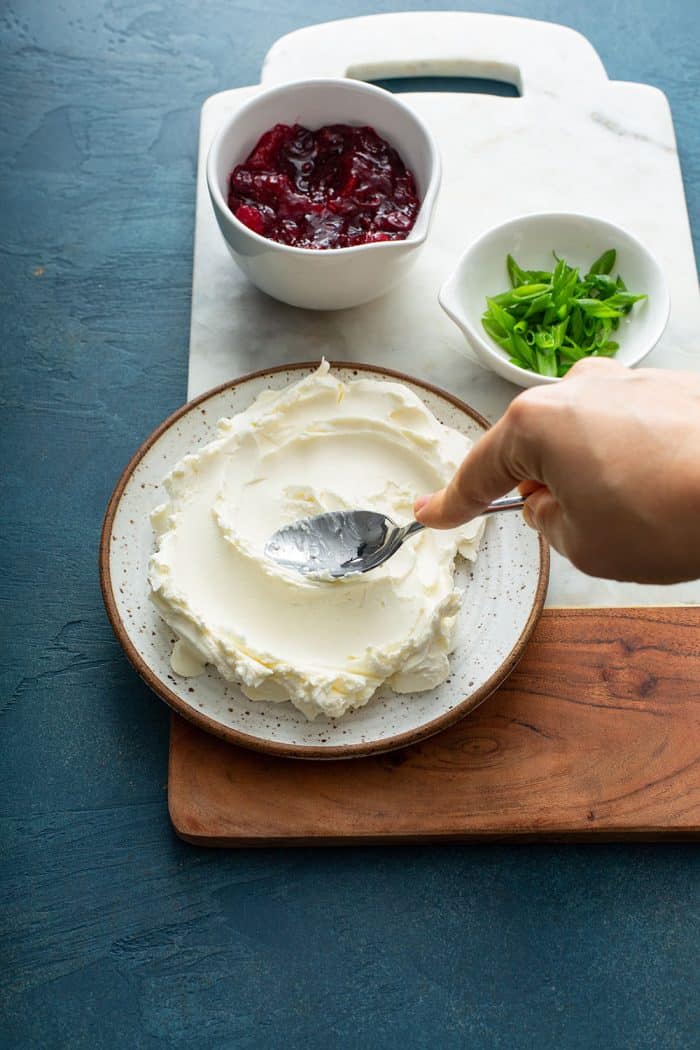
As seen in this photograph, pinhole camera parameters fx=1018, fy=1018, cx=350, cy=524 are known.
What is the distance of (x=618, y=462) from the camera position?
1.03 m

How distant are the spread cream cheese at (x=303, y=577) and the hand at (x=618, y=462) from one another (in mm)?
466

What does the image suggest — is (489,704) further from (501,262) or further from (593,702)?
(501,262)

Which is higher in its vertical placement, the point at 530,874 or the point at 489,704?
the point at 489,704

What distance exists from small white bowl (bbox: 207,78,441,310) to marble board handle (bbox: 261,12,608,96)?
1.14 ft

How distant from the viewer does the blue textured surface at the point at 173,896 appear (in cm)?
157

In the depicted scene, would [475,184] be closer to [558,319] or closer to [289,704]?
[558,319]

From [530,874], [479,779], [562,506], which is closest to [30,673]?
[479,779]

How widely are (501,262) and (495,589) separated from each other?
70 cm

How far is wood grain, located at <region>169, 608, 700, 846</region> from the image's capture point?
159 cm

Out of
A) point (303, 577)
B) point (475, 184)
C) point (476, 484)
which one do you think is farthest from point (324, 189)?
point (476, 484)

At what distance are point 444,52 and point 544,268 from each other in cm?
64

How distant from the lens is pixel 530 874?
1.65 meters

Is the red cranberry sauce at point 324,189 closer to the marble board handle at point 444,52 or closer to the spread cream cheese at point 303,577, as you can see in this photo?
the spread cream cheese at point 303,577

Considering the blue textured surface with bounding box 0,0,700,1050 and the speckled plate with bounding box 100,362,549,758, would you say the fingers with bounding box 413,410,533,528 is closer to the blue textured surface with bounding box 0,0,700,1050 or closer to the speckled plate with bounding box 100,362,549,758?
the speckled plate with bounding box 100,362,549,758
